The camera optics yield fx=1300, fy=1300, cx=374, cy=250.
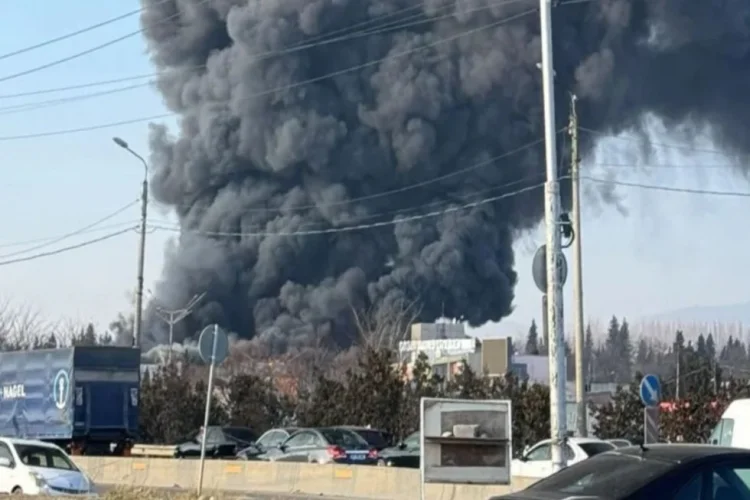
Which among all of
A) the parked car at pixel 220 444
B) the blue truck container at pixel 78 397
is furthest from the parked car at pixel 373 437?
the blue truck container at pixel 78 397

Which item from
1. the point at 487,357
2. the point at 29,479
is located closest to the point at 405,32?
the point at 487,357

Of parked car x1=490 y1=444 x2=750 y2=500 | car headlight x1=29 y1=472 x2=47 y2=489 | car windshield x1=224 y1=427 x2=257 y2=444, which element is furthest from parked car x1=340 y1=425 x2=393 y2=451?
parked car x1=490 y1=444 x2=750 y2=500

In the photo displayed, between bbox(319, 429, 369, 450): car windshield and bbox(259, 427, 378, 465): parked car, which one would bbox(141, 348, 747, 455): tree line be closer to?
bbox(319, 429, 369, 450): car windshield

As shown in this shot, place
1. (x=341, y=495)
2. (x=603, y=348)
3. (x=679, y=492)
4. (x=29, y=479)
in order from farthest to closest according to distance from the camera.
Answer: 1. (x=603, y=348)
2. (x=341, y=495)
3. (x=29, y=479)
4. (x=679, y=492)

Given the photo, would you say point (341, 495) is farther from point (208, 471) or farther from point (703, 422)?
point (703, 422)

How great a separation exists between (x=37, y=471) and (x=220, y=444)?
571 inches

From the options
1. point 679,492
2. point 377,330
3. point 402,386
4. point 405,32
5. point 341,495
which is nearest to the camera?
point 679,492

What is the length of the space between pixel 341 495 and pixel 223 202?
48.0 metres

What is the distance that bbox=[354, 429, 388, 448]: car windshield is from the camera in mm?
32312

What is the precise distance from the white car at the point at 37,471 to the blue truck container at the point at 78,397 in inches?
378

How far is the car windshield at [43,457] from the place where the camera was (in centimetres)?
→ 2312

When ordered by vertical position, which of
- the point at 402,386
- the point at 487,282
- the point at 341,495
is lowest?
the point at 341,495

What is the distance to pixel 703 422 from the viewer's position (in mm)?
33125

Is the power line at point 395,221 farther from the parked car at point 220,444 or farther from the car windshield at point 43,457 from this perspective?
the car windshield at point 43,457
